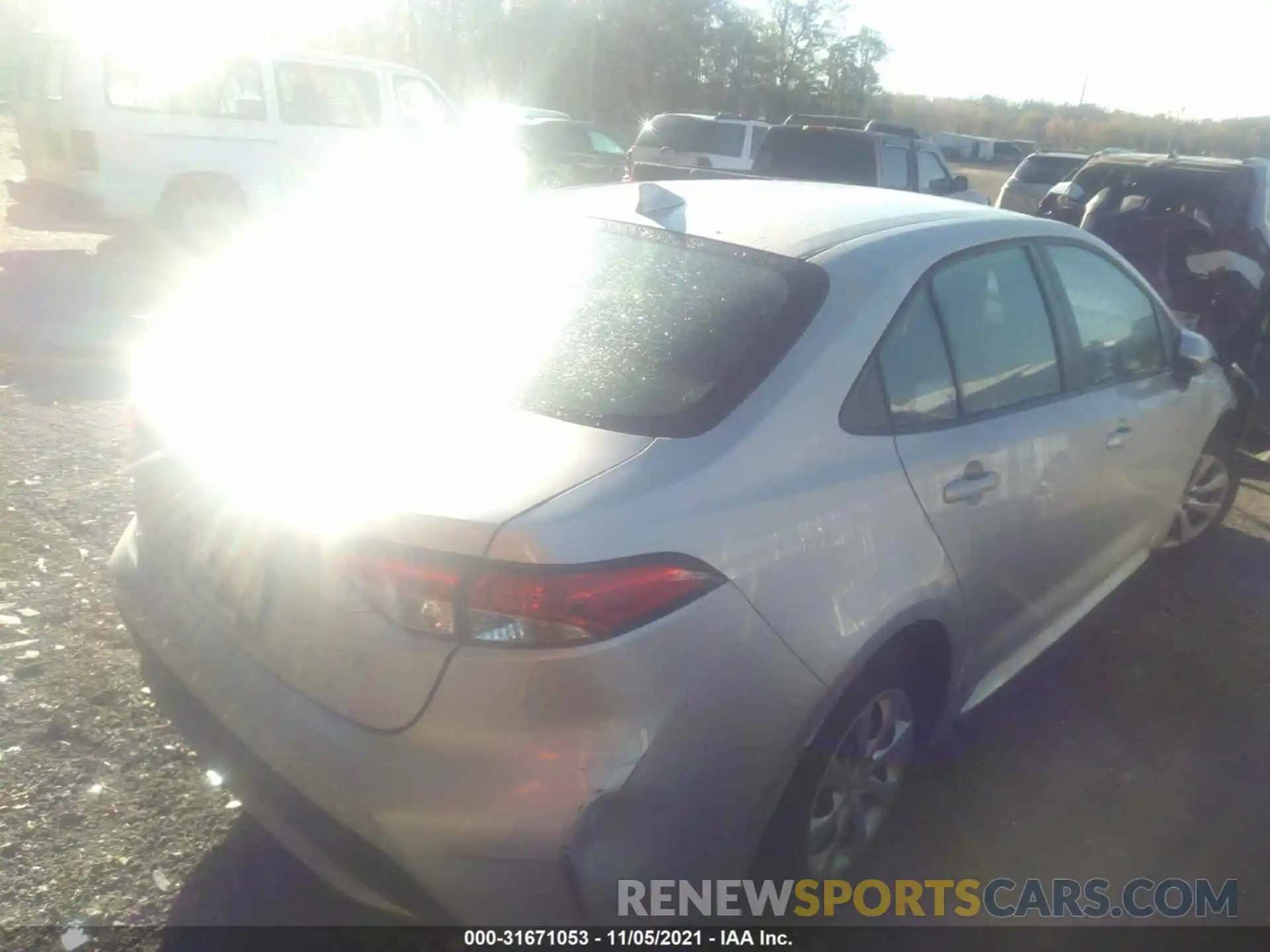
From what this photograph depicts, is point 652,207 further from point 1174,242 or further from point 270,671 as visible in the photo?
point 1174,242

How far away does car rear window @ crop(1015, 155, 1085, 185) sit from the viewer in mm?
15680

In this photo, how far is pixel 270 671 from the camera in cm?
225

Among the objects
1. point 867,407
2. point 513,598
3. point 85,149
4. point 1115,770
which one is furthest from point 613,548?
point 85,149

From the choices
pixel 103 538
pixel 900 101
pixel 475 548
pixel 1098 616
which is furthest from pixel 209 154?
pixel 900 101

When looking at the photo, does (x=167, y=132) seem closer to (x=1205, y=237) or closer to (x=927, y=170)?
(x=927, y=170)

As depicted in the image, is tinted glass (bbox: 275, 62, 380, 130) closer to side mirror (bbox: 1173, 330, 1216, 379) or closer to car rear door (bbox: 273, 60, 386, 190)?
car rear door (bbox: 273, 60, 386, 190)

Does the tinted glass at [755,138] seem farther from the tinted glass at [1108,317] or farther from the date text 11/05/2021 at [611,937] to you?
the date text 11/05/2021 at [611,937]

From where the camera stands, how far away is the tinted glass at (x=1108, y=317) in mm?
3592

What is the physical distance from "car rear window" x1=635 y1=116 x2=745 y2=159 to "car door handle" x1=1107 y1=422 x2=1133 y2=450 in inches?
550

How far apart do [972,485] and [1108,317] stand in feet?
4.58

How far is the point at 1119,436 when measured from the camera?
145 inches

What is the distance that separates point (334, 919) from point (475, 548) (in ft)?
4.21

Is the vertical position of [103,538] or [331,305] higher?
[331,305]

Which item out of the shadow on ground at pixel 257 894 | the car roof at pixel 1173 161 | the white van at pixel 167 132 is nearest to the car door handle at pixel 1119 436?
the shadow on ground at pixel 257 894
